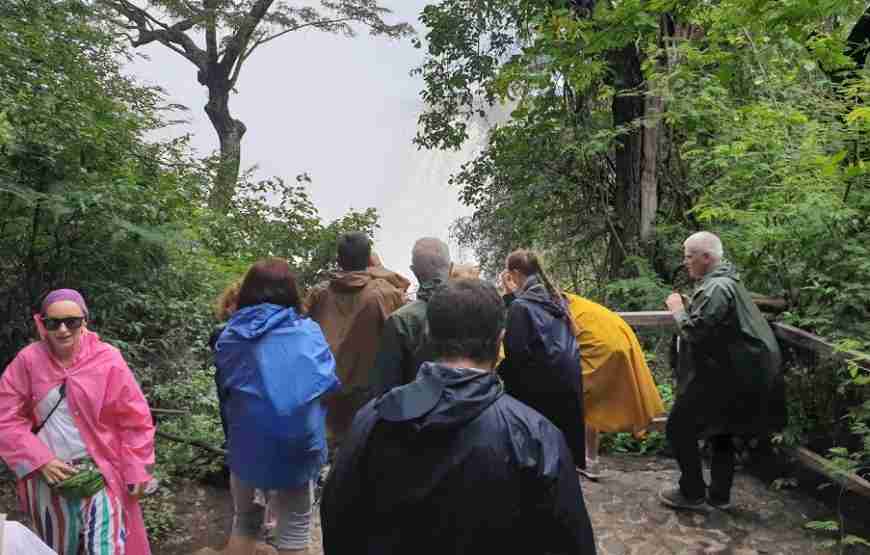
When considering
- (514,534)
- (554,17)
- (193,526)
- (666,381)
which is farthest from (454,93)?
(514,534)

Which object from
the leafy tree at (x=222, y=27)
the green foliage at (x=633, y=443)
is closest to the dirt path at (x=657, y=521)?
the green foliage at (x=633, y=443)

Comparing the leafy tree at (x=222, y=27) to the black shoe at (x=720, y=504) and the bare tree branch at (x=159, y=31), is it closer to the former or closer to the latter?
the bare tree branch at (x=159, y=31)

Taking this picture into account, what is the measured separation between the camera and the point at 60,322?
333 centimetres

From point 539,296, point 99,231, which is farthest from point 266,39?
point 539,296

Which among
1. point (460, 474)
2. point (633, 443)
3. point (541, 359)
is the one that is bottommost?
point (633, 443)

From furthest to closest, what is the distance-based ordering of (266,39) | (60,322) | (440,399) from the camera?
(266,39) → (60,322) → (440,399)

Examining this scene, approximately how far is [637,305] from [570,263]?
315cm

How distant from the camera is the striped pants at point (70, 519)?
3.31 meters

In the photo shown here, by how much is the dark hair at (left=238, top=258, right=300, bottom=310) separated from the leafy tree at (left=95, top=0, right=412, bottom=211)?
46.0ft

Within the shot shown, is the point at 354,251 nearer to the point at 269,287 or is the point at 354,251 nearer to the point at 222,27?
the point at 269,287

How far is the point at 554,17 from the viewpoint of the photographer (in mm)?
8492

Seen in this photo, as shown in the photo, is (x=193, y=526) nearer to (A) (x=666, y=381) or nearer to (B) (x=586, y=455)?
(B) (x=586, y=455)

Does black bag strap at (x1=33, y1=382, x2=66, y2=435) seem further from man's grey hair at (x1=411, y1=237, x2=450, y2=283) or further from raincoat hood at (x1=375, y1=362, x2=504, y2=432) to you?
raincoat hood at (x1=375, y1=362, x2=504, y2=432)

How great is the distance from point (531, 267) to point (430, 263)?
741mm
